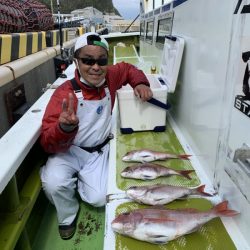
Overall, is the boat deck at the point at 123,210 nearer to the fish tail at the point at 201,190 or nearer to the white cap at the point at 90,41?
the fish tail at the point at 201,190

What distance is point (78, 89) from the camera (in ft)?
8.32

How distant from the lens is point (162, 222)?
59.1 inches

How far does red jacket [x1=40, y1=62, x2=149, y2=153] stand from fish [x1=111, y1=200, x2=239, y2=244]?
2.76 ft

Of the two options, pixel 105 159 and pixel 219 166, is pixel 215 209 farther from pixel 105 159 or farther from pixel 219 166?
pixel 105 159

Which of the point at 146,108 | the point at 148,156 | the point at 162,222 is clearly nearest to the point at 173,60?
the point at 146,108

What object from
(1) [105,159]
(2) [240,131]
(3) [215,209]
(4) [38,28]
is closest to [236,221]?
(3) [215,209]

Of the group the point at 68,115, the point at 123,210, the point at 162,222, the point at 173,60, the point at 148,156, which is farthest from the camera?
the point at 173,60

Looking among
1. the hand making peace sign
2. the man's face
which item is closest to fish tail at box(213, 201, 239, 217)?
the hand making peace sign

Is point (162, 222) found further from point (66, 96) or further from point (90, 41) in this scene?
point (90, 41)

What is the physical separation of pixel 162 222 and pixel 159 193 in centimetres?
27

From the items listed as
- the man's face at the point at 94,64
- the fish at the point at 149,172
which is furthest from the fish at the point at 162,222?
the man's face at the point at 94,64

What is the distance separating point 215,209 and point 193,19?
157cm

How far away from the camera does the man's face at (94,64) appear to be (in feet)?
7.98

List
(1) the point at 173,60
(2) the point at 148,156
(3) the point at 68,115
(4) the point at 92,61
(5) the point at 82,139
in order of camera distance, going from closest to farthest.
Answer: (3) the point at 68,115 < (2) the point at 148,156 < (4) the point at 92,61 < (5) the point at 82,139 < (1) the point at 173,60
